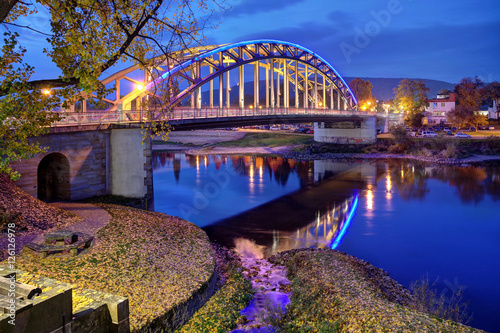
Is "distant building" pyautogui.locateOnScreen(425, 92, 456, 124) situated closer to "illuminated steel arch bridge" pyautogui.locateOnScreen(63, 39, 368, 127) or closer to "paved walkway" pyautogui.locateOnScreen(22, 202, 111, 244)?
"illuminated steel arch bridge" pyautogui.locateOnScreen(63, 39, 368, 127)

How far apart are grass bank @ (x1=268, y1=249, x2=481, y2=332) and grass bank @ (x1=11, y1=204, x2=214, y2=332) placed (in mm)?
2809

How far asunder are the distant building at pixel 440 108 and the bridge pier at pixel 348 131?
109 feet

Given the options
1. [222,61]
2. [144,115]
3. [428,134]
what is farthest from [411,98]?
[144,115]

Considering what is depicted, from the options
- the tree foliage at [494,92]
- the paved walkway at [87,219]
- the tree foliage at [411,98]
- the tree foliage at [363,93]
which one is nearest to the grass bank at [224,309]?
the paved walkway at [87,219]

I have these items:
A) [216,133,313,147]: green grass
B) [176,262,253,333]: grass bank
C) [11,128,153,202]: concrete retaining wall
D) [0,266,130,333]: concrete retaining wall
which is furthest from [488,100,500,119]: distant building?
[0,266,130,333]: concrete retaining wall

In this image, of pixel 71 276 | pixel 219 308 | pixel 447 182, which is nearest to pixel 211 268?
pixel 219 308

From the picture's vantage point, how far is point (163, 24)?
430 inches

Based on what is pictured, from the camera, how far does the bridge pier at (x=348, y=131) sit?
6694 centimetres

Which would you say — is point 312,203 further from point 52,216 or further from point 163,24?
point 163,24

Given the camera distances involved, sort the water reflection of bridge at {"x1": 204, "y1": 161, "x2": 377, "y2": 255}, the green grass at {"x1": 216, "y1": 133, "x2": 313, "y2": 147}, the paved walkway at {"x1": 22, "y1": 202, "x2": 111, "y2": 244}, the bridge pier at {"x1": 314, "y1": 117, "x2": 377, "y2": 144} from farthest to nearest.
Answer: the green grass at {"x1": 216, "y1": 133, "x2": 313, "y2": 147} < the bridge pier at {"x1": 314, "y1": 117, "x2": 377, "y2": 144} < the water reflection of bridge at {"x1": 204, "y1": 161, "x2": 377, "y2": 255} < the paved walkway at {"x1": 22, "y1": 202, "x2": 111, "y2": 244}

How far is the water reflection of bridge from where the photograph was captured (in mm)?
19781

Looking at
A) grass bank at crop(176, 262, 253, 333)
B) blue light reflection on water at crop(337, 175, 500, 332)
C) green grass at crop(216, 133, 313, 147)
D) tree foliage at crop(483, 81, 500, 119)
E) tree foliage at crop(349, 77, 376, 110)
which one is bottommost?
blue light reflection on water at crop(337, 175, 500, 332)

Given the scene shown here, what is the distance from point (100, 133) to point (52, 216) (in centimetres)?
820

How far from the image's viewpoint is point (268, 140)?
6962 cm
